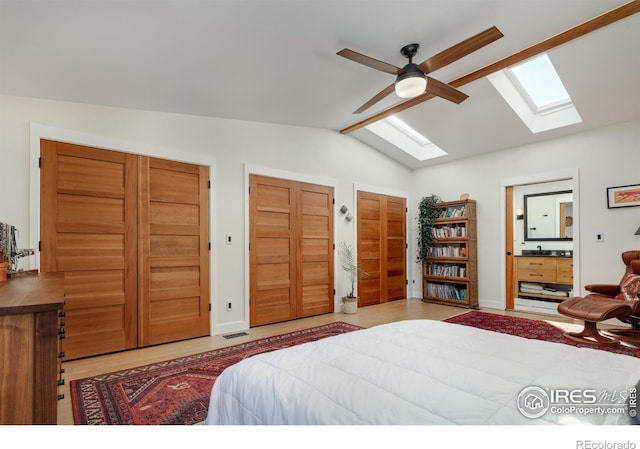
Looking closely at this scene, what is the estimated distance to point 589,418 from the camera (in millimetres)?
911

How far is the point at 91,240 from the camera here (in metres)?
3.14

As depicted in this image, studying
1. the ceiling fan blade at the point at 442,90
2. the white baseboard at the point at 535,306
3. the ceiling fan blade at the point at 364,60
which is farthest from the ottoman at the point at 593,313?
the ceiling fan blade at the point at 364,60

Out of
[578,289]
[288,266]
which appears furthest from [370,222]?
[578,289]

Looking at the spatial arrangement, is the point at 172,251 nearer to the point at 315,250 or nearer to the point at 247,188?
the point at 247,188

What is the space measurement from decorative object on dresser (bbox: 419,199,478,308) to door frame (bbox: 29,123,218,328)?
3.84 metres

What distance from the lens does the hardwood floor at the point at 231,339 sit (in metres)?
2.77

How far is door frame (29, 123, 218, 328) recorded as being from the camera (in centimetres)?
285

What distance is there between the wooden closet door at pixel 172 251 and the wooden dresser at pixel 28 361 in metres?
2.52

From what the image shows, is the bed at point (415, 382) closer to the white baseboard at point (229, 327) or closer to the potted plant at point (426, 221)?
the white baseboard at point (229, 327)

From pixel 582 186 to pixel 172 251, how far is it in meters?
5.36

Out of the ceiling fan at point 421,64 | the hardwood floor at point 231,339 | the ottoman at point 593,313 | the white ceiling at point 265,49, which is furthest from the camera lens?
the ottoman at point 593,313

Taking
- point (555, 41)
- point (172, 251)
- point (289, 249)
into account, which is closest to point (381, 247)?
point (289, 249)

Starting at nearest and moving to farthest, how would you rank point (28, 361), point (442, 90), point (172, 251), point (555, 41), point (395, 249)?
point (28, 361)
point (555, 41)
point (442, 90)
point (172, 251)
point (395, 249)

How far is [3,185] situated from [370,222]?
4628 millimetres
